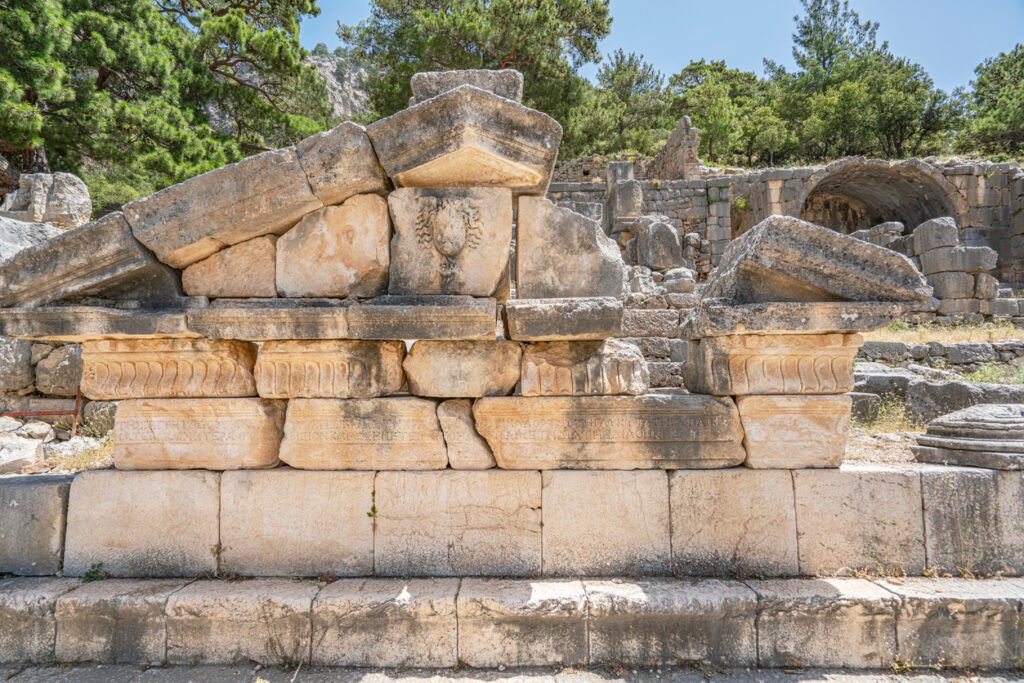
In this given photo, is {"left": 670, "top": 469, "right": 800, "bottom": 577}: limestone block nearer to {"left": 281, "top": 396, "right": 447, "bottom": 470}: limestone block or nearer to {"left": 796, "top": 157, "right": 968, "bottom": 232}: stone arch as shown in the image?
{"left": 281, "top": 396, "right": 447, "bottom": 470}: limestone block

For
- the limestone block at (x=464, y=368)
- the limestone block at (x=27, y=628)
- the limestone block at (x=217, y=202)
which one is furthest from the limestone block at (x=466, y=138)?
the limestone block at (x=27, y=628)

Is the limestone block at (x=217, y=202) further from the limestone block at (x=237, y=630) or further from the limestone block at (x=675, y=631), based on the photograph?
the limestone block at (x=675, y=631)

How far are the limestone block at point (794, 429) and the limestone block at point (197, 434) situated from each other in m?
2.81

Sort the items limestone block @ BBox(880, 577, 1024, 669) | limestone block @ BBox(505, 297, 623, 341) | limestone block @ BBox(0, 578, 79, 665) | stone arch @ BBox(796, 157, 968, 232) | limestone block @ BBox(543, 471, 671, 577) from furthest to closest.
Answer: stone arch @ BBox(796, 157, 968, 232), limestone block @ BBox(543, 471, 671, 577), limestone block @ BBox(505, 297, 623, 341), limestone block @ BBox(0, 578, 79, 665), limestone block @ BBox(880, 577, 1024, 669)

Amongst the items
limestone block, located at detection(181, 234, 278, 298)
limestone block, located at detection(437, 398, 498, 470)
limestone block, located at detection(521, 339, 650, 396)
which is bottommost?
limestone block, located at detection(437, 398, 498, 470)

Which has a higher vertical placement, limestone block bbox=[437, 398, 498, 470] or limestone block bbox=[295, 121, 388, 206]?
limestone block bbox=[295, 121, 388, 206]

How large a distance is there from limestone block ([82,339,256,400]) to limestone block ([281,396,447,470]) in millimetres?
448

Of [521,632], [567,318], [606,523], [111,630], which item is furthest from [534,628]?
[111,630]

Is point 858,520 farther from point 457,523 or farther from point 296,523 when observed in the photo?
point 296,523

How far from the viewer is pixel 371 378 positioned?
3.13 m

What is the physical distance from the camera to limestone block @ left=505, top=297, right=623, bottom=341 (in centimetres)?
297

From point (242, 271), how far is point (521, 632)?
2.56m

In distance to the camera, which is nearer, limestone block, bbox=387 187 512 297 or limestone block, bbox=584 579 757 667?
limestone block, bbox=584 579 757 667

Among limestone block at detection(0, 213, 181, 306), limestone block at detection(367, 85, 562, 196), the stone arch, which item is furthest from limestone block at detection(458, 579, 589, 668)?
the stone arch
